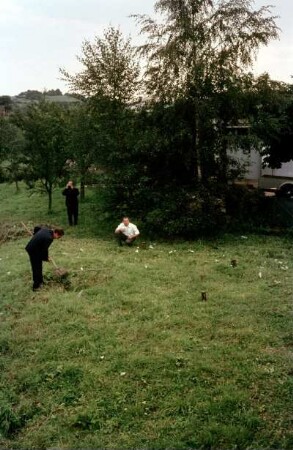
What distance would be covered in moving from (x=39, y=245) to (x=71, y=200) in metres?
7.57

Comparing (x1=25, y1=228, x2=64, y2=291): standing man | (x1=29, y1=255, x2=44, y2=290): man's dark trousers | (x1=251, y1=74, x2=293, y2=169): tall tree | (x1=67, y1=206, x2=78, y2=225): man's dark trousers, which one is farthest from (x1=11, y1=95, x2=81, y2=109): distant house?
(x1=29, y1=255, x2=44, y2=290): man's dark trousers

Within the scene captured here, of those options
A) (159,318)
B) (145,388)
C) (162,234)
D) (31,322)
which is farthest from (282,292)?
(162,234)

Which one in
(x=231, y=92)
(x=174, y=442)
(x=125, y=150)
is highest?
(x=231, y=92)

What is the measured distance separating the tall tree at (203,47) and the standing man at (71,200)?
4737 millimetres

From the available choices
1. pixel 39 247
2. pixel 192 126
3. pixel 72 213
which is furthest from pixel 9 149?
pixel 39 247

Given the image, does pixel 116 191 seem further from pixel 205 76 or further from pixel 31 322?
pixel 31 322

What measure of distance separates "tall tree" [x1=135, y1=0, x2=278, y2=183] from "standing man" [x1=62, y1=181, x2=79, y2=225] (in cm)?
474

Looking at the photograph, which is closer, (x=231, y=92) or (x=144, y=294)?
(x=144, y=294)

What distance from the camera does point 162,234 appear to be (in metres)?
16.0

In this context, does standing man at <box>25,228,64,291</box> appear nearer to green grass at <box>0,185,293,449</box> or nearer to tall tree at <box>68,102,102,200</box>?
green grass at <box>0,185,293,449</box>

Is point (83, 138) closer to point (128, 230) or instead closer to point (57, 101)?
point (128, 230)

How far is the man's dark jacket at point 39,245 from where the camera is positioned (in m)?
10.4

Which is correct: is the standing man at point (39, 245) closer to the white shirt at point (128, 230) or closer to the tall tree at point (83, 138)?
the white shirt at point (128, 230)

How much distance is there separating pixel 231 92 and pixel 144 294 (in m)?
8.61
